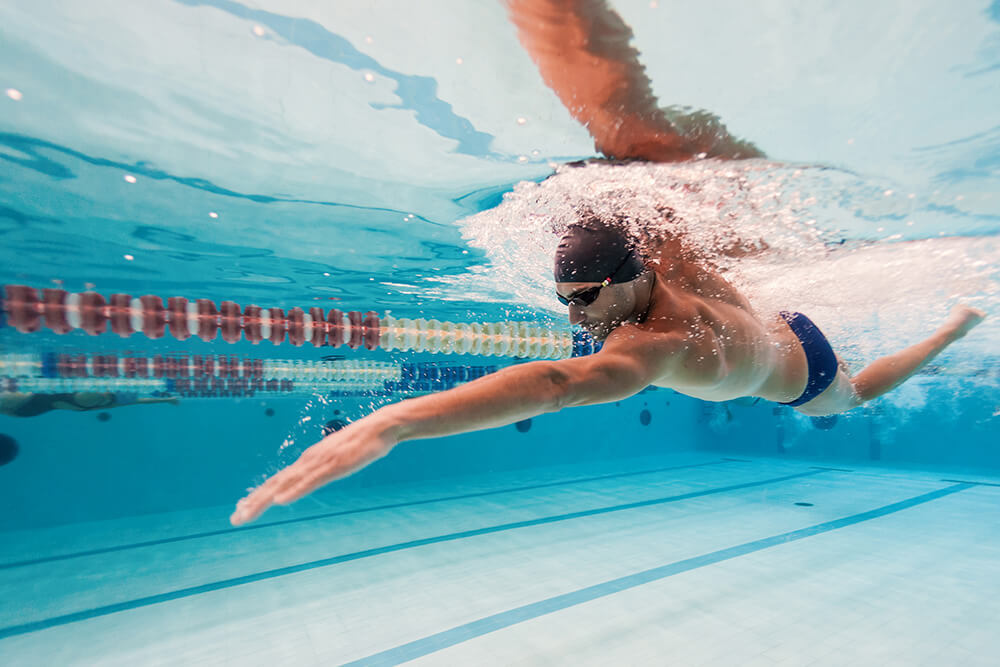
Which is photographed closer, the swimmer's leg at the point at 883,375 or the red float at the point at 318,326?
the swimmer's leg at the point at 883,375

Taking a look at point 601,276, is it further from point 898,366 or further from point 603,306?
point 898,366

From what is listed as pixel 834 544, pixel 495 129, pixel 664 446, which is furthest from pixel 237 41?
pixel 664 446

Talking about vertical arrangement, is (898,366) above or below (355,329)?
below

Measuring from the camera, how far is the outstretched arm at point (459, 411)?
3.81 ft

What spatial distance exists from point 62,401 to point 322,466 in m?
16.0

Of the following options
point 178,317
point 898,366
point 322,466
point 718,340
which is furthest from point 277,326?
point 898,366

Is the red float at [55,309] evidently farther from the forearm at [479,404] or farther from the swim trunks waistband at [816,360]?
the swim trunks waistband at [816,360]

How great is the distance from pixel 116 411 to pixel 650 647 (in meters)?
15.1

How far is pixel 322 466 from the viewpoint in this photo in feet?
3.83

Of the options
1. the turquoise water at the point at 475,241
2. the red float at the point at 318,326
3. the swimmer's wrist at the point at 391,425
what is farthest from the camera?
the red float at the point at 318,326

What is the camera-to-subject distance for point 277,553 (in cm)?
743

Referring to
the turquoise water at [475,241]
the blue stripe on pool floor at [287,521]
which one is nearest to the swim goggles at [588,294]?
the turquoise water at [475,241]

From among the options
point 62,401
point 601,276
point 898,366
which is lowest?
point 62,401

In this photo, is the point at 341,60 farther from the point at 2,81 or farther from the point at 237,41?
the point at 2,81
